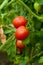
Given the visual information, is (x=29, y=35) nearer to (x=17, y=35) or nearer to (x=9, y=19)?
(x=17, y=35)

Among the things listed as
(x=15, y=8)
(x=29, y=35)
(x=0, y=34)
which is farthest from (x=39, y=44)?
(x=15, y=8)

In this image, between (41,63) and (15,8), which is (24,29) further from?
(15,8)

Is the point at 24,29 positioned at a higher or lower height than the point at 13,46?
higher

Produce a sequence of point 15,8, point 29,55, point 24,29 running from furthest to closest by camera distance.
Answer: point 15,8 → point 29,55 → point 24,29

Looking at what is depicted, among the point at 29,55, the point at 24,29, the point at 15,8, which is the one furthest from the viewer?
the point at 15,8

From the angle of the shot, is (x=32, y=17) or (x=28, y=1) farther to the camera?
Answer: (x=28, y=1)

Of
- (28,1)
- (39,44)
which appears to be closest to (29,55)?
(39,44)
